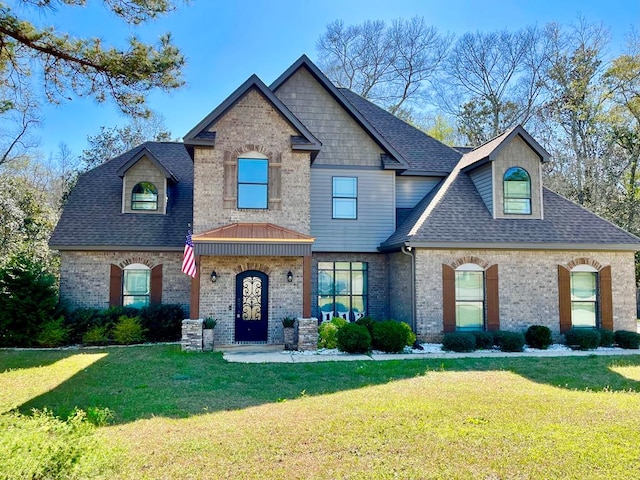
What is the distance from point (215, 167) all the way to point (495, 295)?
952 cm

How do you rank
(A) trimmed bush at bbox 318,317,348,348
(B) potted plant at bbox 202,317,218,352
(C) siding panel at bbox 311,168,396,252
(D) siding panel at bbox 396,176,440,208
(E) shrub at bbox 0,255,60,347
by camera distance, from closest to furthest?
(B) potted plant at bbox 202,317,218,352, (A) trimmed bush at bbox 318,317,348,348, (E) shrub at bbox 0,255,60,347, (C) siding panel at bbox 311,168,396,252, (D) siding panel at bbox 396,176,440,208

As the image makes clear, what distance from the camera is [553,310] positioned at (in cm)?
1398

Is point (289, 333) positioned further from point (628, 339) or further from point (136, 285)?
point (628, 339)

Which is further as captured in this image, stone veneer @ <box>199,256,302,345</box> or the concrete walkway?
stone veneer @ <box>199,256,302,345</box>

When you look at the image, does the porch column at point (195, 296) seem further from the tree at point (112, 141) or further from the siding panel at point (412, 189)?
the tree at point (112, 141)

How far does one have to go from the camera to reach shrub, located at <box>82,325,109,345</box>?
13945 millimetres

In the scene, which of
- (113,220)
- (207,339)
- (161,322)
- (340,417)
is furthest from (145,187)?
(340,417)

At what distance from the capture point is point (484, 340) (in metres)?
13.1

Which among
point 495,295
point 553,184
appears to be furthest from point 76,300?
point 553,184

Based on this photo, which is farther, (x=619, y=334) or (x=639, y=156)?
(x=639, y=156)

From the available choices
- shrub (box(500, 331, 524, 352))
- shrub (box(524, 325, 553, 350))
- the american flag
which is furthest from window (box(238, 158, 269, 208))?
shrub (box(524, 325, 553, 350))

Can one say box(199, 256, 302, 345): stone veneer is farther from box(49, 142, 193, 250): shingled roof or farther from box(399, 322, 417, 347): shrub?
box(399, 322, 417, 347): shrub

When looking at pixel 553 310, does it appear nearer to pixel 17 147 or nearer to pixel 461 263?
pixel 461 263

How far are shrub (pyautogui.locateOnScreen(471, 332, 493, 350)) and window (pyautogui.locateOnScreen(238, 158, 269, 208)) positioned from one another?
7538 mm
